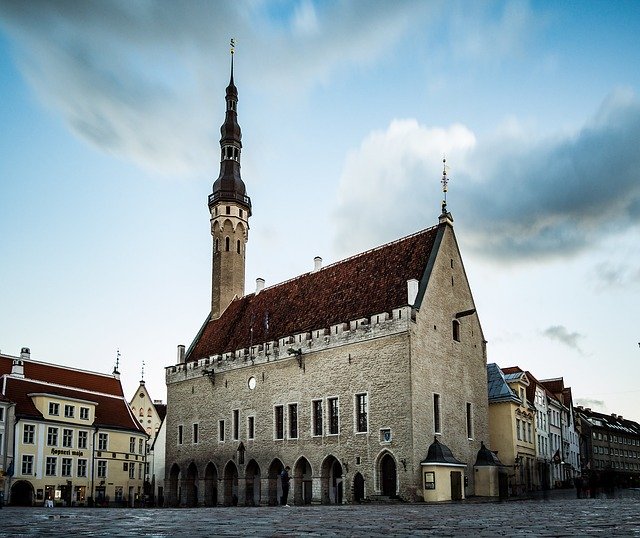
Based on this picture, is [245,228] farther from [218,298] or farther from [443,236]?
[443,236]

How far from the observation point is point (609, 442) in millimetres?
83125

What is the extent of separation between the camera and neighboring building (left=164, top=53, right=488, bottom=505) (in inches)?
1359

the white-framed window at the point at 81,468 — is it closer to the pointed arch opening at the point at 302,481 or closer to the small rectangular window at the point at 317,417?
the pointed arch opening at the point at 302,481

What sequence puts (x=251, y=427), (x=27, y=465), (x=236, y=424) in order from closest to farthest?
(x=251, y=427) → (x=236, y=424) → (x=27, y=465)

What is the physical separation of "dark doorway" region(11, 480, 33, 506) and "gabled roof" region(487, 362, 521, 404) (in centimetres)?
2866

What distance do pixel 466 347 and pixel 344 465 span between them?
30.5 ft

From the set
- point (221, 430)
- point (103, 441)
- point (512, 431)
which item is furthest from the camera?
point (103, 441)

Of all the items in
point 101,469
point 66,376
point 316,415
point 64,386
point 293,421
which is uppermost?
point 66,376

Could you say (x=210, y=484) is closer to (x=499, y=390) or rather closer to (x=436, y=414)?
(x=436, y=414)

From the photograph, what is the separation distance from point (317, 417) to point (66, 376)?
22.1 meters

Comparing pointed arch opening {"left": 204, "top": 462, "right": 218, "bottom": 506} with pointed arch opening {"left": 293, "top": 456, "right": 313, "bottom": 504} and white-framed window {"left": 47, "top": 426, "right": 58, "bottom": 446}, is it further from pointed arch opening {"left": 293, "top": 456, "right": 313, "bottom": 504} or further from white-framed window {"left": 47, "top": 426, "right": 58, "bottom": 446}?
white-framed window {"left": 47, "top": 426, "right": 58, "bottom": 446}

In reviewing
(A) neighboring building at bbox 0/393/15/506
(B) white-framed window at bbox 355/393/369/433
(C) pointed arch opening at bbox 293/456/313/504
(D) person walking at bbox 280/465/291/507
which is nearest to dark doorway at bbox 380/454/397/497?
(B) white-framed window at bbox 355/393/369/433

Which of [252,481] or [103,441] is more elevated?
[103,441]

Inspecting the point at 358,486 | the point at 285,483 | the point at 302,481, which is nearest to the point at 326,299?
the point at 302,481
